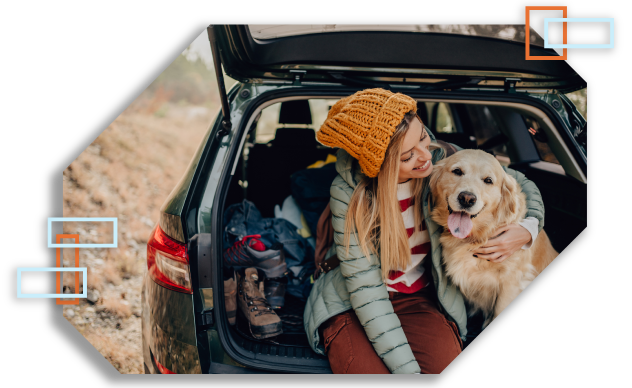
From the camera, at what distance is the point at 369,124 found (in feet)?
4.81

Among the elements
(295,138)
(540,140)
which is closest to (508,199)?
(540,140)

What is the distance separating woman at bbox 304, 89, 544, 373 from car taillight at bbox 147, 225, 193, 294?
59 centimetres

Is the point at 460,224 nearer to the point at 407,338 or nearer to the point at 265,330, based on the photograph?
the point at 407,338

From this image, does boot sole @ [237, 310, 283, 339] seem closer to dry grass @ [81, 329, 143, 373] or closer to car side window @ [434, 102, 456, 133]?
dry grass @ [81, 329, 143, 373]

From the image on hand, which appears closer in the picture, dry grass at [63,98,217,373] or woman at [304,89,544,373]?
woman at [304,89,544,373]

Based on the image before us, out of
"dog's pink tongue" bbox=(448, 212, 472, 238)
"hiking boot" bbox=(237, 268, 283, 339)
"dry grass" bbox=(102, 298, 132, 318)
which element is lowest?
"dry grass" bbox=(102, 298, 132, 318)

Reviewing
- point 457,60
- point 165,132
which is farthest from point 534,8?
point 165,132

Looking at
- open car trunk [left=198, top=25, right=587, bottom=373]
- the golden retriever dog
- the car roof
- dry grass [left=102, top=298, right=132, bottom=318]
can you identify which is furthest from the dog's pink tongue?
dry grass [left=102, top=298, right=132, bottom=318]

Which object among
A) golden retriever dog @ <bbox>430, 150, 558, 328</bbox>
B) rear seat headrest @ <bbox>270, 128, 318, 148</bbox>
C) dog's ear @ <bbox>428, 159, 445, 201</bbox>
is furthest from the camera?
rear seat headrest @ <bbox>270, 128, 318, 148</bbox>

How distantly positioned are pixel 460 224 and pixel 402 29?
92 cm

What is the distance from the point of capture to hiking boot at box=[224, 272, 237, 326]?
1820 millimetres

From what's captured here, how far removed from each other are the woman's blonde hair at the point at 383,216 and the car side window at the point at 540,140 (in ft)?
3.16

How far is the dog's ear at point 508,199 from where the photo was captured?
5.74ft

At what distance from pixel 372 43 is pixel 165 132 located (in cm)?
952
